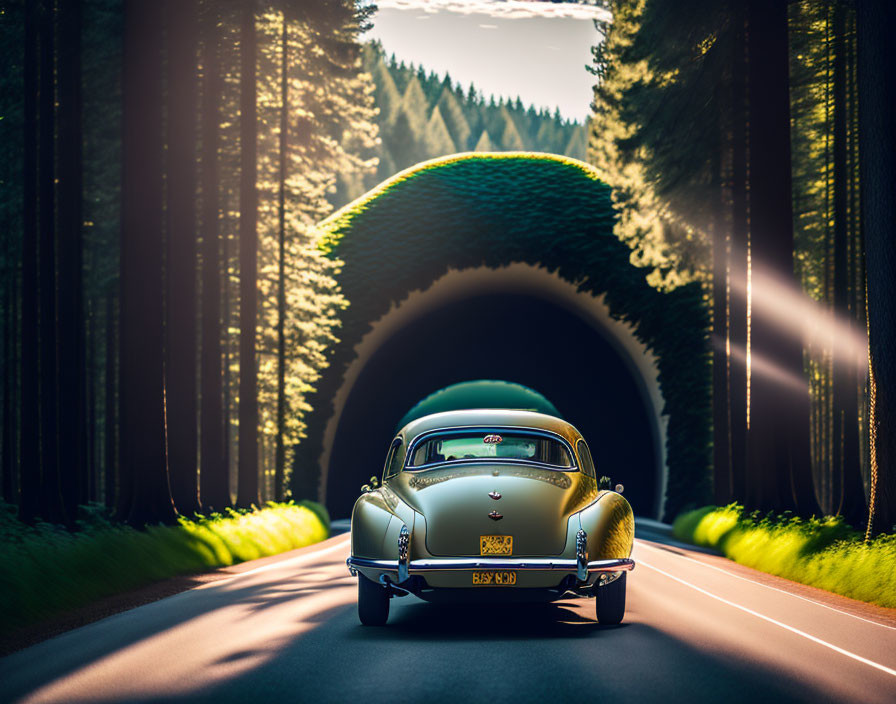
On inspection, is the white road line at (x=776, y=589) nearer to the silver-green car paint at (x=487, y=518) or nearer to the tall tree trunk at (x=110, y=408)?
the silver-green car paint at (x=487, y=518)

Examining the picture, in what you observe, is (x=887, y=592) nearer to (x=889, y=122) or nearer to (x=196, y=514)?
(x=889, y=122)

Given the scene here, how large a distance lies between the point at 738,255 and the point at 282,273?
11.9m

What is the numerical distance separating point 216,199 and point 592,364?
1916cm

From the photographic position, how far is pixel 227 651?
27.8ft

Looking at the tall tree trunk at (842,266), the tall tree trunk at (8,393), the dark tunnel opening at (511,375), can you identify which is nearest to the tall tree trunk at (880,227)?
the tall tree trunk at (842,266)

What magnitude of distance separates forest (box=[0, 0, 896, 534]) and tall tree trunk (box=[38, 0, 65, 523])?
5cm

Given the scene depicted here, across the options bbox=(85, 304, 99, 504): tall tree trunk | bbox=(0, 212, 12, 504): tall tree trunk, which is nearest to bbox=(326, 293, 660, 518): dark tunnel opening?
bbox=(85, 304, 99, 504): tall tree trunk

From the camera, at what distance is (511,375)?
141 ft

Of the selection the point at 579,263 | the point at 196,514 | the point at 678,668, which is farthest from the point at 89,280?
the point at 678,668

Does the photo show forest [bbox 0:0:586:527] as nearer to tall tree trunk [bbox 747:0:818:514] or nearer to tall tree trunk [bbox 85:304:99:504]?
tall tree trunk [bbox 85:304:99:504]

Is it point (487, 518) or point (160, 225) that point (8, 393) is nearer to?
point (160, 225)

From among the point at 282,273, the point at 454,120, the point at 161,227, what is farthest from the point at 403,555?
the point at 454,120

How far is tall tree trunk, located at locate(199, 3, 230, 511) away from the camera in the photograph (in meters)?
24.7

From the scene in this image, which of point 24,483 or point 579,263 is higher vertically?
point 579,263
